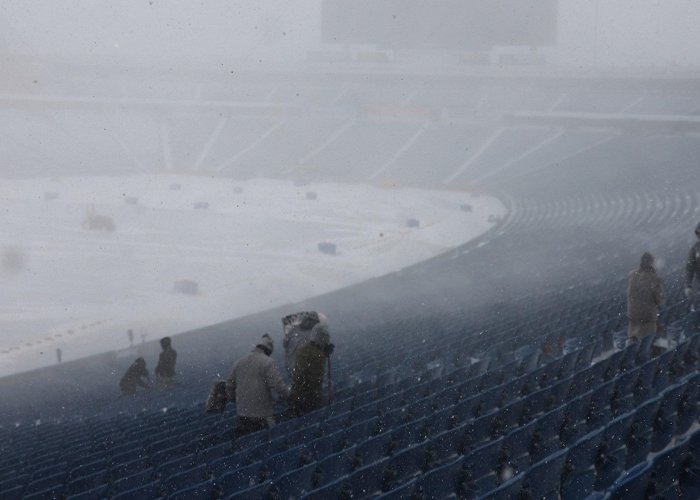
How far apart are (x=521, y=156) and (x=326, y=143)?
15793mm

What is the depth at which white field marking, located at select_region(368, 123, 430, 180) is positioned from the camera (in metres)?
58.7

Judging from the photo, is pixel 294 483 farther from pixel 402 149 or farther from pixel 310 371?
pixel 402 149

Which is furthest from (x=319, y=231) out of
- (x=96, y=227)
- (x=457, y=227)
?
(x=96, y=227)

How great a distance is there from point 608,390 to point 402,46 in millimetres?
62806

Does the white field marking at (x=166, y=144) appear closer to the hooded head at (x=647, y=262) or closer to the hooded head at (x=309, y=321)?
the hooded head at (x=647, y=262)

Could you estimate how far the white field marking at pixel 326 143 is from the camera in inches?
2402

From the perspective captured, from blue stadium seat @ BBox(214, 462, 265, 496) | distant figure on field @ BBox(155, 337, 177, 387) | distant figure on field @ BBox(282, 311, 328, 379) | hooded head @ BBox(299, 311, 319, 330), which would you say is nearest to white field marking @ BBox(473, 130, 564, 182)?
distant figure on field @ BBox(155, 337, 177, 387)

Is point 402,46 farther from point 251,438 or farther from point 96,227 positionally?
point 251,438

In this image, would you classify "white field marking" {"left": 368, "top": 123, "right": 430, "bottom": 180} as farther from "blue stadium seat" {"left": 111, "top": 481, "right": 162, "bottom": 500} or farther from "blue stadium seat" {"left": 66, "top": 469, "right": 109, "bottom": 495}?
"blue stadium seat" {"left": 111, "top": 481, "right": 162, "bottom": 500}

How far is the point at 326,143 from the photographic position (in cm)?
6456

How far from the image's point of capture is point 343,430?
6.59 m

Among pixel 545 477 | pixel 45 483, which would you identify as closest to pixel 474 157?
pixel 45 483

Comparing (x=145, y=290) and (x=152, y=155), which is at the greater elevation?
(x=152, y=155)

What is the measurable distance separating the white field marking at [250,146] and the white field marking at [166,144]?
4048 mm
